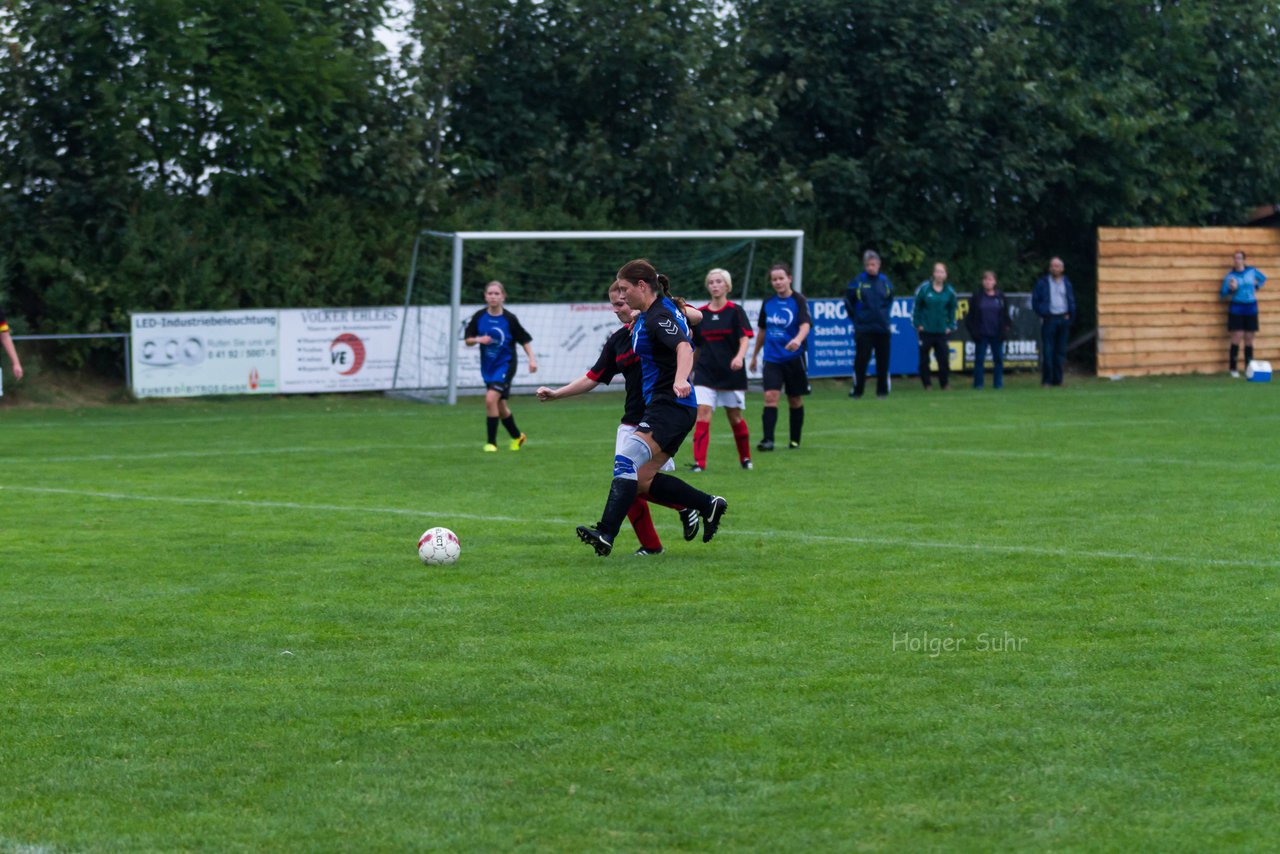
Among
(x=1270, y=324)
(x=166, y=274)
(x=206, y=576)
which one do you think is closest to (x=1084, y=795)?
(x=206, y=576)

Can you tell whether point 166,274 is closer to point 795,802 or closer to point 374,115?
point 374,115

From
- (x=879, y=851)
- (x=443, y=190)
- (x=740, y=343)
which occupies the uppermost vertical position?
(x=443, y=190)

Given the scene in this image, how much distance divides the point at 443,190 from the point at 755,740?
22.4m

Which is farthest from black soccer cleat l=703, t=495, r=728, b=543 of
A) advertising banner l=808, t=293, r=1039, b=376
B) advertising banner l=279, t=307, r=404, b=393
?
advertising banner l=808, t=293, r=1039, b=376

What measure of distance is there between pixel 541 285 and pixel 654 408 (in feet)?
57.6

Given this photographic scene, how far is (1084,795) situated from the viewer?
504 centimetres

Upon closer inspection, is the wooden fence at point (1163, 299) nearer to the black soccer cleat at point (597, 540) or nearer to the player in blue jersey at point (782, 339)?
the player in blue jersey at point (782, 339)

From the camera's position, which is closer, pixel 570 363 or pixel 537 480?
pixel 537 480

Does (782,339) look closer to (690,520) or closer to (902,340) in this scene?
(690,520)

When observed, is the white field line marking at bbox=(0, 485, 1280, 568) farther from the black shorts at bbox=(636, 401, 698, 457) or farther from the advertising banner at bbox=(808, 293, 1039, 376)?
the advertising banner at bbox=(808, 293, 1039, 376)

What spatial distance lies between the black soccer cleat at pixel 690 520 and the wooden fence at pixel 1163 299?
2089cm

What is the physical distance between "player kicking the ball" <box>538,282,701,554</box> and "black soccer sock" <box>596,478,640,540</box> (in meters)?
0.15

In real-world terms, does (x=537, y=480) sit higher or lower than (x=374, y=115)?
lower

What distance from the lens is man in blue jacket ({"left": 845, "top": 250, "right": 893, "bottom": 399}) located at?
80.4 feet
